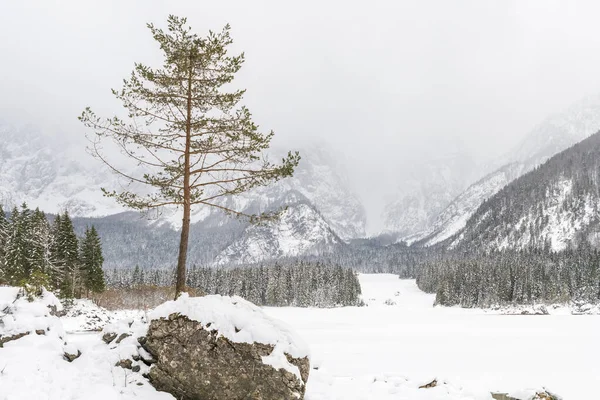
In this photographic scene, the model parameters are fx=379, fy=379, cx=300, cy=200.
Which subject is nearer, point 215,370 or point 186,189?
point 215,370

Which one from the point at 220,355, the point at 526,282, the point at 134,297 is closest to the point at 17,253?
the point at 134,297

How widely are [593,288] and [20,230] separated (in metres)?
130

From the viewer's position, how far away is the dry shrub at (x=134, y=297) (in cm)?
6867

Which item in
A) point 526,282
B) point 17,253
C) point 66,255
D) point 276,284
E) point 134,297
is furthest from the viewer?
point 276,284

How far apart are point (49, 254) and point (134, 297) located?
35.3m

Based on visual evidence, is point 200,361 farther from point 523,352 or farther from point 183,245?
point 523,352

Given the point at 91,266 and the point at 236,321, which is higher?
the point at 91,266

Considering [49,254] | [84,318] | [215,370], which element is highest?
[49,254]

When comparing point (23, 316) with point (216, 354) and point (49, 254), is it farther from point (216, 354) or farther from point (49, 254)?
point (49, 254)

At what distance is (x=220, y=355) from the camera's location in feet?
38.9

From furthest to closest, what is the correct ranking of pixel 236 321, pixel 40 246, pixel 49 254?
pixel 49 254, pixel 40 246, pixel 236 321

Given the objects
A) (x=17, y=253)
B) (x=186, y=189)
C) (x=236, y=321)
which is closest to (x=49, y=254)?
(x=17, y=253)

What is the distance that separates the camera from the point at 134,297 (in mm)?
85562

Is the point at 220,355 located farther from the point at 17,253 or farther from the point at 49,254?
the point at 49,254
